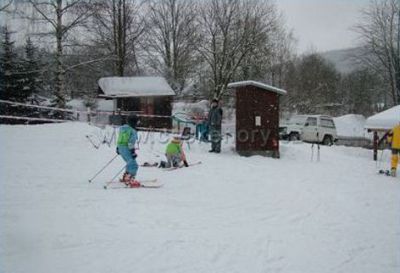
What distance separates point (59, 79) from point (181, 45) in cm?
2046

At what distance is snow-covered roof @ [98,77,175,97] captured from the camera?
2727 centimetres

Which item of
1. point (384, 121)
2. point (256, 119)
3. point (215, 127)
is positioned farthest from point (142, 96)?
point (384, 121)

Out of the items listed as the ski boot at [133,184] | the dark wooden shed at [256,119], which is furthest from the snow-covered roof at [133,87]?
the ski boot at [133,184]

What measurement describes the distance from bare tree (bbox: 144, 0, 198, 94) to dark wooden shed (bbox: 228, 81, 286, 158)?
24200 mm

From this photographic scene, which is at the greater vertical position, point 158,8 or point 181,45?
point 158,8

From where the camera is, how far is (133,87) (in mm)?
27875

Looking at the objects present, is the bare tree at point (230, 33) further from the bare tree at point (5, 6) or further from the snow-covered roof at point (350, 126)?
the bare tree at point (5, 6)

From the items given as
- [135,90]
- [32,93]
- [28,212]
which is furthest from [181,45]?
[28,212]

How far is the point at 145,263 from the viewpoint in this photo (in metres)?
4.79

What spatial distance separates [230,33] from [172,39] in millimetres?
9336

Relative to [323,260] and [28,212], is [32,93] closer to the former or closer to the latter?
[28,212]

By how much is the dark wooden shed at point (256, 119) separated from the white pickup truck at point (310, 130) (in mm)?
8957

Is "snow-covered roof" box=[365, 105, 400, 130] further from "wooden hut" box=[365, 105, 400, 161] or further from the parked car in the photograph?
the parked car

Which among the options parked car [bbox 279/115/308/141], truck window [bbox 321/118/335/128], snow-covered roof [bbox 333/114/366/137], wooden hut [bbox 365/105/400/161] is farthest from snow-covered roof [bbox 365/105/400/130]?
snow-covered roof [bbox 333/114/366/137]
